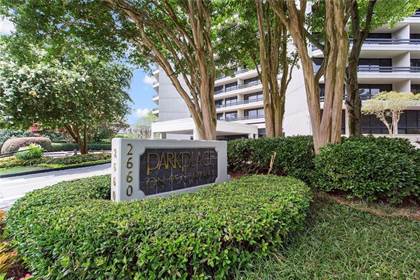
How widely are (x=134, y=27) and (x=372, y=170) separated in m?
7.96

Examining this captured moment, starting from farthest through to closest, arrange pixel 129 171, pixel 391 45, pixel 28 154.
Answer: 1. pixel 391 45
2. pixel 28 154
3. pixel 129 171

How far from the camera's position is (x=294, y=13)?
5305 mm

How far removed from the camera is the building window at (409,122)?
21.0 meters

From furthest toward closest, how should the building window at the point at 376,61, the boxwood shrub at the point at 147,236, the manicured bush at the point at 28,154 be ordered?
the building window at the point at 376,61, the manicured bush at the point at 28,154, the boxwood shrub at the point at 147,236

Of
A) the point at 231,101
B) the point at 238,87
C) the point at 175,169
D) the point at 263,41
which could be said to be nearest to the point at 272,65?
the point at 263,41

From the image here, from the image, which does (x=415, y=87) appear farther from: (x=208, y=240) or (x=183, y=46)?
(x=208, y=240)

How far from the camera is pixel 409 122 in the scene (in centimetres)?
2108

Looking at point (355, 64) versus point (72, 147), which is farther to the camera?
point (72, 147)

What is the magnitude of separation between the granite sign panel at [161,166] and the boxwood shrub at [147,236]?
527mm

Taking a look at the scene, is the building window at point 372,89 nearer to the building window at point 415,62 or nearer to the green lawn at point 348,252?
the building window at point 415,62

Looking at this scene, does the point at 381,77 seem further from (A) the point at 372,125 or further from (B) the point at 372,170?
(B) the point at 372,170

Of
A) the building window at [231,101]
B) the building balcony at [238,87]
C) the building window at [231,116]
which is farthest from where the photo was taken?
the building window at [231,116]

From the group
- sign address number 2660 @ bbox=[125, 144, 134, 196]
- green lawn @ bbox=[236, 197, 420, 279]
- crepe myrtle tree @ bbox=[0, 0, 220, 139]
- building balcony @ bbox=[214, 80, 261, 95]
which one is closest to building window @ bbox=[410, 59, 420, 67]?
building balcony @ bbox=[214, 80, 261, 95]

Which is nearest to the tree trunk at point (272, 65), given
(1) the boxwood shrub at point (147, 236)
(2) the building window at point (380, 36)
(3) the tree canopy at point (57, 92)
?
(1) the boxwood shrub at point (147, 236)
